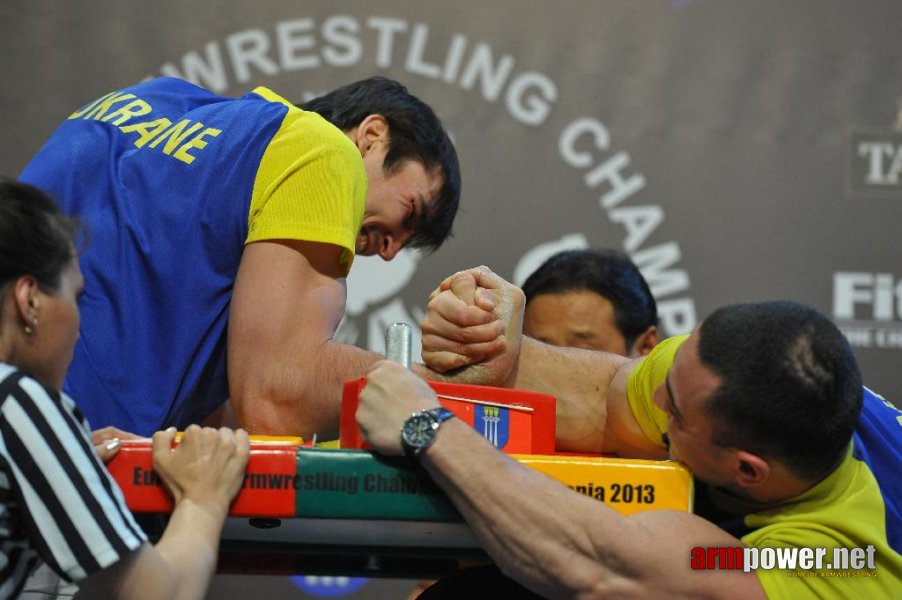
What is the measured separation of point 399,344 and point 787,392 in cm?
49

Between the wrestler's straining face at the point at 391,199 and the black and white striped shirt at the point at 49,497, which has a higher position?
the wrestler's straining face at the point at 391,199

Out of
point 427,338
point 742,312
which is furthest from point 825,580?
point 427,338

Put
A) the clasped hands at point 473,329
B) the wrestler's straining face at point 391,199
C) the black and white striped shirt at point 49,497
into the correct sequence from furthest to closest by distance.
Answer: the wrestler's straining face at point 391,199 < the clasped hands at point 473,329 < the black and white striped shirt at point 49,497

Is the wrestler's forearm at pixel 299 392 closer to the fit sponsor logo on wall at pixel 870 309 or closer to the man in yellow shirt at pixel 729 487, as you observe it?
the man in yellow shirt at pixel 729 487

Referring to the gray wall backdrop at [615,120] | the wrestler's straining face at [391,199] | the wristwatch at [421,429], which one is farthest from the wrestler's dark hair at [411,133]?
Answer: the wristwatch at [421,429]

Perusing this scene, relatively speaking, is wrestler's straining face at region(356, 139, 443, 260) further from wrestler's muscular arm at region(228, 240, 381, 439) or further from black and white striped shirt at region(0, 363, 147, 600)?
black and white striped shirt at region(0, 363, 147, 600)

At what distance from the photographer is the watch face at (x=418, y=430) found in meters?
1.15

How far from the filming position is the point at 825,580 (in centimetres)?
116

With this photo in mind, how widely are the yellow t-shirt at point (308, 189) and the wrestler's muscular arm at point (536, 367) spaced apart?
174 mm

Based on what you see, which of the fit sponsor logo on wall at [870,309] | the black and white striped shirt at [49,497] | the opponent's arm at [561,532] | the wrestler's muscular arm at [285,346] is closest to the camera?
the black and white striped shirt at [49,497]

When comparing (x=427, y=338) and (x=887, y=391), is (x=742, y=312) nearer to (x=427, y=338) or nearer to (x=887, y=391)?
(x=427, y=338)

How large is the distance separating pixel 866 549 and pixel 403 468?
1.63 ft

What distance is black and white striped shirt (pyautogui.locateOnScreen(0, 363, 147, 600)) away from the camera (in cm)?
96

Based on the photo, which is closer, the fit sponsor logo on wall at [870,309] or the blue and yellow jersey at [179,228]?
the blue and yellow jersey at [179,228]
